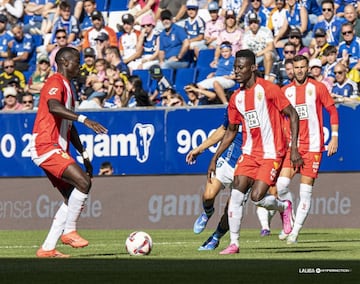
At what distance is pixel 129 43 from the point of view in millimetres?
25734

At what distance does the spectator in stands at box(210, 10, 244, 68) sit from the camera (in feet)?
76.7

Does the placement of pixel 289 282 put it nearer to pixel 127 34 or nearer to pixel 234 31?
pixel 234 31

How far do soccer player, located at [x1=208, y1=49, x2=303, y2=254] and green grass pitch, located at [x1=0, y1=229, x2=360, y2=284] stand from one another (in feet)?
2.69

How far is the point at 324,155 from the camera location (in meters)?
19.8

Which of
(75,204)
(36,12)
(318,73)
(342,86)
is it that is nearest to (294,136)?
(75,204)

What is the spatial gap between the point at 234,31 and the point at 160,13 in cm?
268

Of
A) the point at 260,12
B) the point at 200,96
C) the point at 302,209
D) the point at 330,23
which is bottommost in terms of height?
the point at 302,209

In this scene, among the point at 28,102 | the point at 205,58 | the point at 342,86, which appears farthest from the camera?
the point at 205,58

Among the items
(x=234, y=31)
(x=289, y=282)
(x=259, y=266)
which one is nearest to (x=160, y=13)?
(x=234, y=31)

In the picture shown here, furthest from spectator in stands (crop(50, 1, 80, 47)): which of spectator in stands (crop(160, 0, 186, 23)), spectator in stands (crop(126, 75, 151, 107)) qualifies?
spectator in stands (crop(126, 75, 151, 107))

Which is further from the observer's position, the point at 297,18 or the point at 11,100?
the point at 11,100

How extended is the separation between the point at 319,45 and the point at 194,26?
3.53 m

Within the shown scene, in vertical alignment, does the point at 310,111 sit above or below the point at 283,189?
above

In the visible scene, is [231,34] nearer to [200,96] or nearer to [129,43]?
[200,96]
